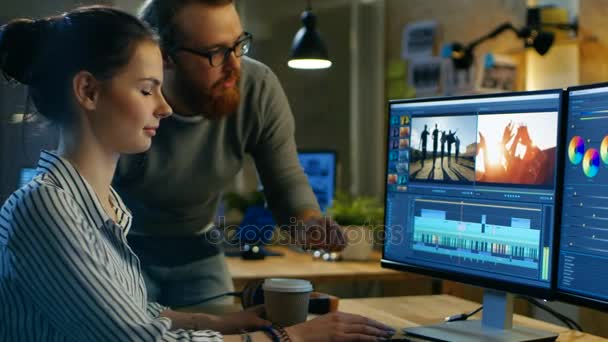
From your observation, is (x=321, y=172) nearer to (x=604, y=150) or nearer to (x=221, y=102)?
(x=221, y=102)

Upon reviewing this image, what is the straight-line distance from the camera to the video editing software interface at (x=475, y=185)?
4.25 ft

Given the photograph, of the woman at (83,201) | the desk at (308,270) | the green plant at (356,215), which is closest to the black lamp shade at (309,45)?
the green plant at (356,215)

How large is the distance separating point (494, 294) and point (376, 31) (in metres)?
2.45

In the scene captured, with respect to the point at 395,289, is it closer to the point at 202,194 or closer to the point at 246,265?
the point at 246,265

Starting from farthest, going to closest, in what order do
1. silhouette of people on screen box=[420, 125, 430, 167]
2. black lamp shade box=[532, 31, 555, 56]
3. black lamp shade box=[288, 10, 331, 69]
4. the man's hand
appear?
black lamp shade box=[288, 10, 331, 69], black lamp shade box=[532, 31, 555, 56], the man's hand, silhouette of people on screen box=[420, 125, 430, 167]

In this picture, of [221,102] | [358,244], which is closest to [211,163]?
[221,102]

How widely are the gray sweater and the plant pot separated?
913mm

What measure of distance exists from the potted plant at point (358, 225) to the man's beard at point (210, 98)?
1.07 metres

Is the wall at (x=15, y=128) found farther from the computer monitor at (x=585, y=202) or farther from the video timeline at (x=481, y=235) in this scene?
the computer monitor at (x=585, y=202)

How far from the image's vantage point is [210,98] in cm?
176

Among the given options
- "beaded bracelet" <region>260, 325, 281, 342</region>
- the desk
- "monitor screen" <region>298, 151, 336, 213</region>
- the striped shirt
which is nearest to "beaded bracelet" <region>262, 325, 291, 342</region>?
"beaded bracelet" <region>260, 325, 281, 342</region>

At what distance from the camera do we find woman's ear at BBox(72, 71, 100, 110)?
110 cm

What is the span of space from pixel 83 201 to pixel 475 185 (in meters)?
0.72

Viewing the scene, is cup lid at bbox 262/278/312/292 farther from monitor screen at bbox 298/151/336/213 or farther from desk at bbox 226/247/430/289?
monitor screen at bbox 298/151/336/213
